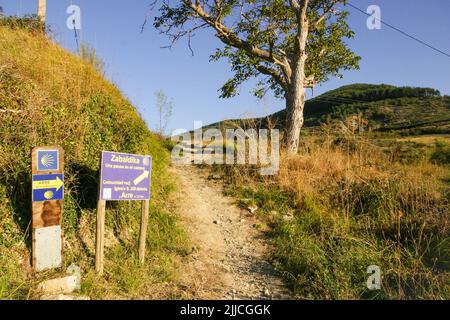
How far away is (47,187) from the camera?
3.99 meters

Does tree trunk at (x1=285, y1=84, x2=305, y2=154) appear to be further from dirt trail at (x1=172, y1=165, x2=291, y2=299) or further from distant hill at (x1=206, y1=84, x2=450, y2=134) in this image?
distant hill at (x1=206, y1=84, x2=450, y2=134)

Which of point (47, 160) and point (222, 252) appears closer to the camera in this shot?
point (47, 160)

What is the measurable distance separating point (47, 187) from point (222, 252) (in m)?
2.80

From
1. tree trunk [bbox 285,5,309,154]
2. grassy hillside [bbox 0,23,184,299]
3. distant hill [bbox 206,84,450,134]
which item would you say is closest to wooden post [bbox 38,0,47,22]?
grassy hillside [bbox 0,23,184,299]

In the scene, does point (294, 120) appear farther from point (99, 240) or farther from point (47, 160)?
point (47, 160)

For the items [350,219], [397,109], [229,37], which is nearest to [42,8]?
[229,37]

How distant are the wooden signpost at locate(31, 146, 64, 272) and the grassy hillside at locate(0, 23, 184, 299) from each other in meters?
0.18

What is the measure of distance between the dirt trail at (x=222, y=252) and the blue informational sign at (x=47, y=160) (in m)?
2.11

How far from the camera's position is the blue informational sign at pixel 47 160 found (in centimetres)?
394

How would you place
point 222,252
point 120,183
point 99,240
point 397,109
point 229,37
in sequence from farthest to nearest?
point 397,109
point 229,37
point 222,252
point 120,183
point 99,240

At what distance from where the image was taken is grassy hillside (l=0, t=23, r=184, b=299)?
157 inches

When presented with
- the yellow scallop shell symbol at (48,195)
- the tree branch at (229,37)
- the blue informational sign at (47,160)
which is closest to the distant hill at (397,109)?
the tree branch at (229,37)

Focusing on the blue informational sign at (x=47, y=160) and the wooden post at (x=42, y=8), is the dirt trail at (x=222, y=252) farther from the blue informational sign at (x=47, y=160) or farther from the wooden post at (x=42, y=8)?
the wooden post at (x=42, y=8)
